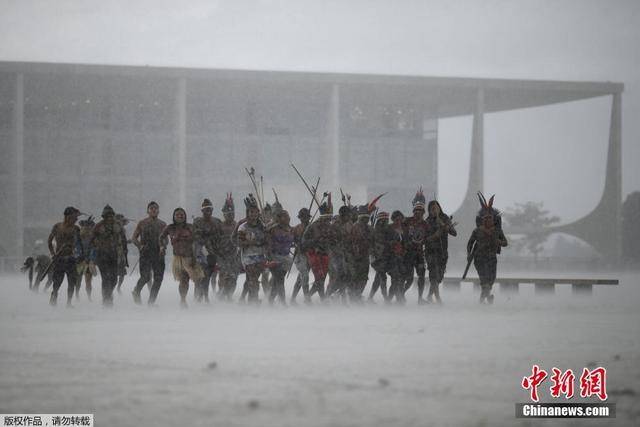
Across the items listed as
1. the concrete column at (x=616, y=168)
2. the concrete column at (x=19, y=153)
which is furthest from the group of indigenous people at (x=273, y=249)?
the concrete column at (x=616, y=168)

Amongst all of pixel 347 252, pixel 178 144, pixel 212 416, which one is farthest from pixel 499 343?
pixel 178 144

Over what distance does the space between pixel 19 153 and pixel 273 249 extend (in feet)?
126

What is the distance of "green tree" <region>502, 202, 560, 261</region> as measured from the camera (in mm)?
62531

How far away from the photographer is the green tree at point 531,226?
62.5 m

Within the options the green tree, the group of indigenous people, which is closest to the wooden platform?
the group of indigenous people

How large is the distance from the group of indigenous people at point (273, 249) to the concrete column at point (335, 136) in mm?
36657

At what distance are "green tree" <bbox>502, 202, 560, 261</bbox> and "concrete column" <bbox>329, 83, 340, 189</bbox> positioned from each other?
10.3 meters

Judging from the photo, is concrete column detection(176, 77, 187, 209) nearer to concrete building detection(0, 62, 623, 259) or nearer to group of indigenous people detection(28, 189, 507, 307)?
concrete building detection(0, 62, 623, 259)

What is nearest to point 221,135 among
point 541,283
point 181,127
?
point 181,127

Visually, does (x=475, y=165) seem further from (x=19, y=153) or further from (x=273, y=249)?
(x=273, y=249)

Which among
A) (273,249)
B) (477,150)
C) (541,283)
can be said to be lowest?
(541,283)

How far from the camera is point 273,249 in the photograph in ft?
60.4

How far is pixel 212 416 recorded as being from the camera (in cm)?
709

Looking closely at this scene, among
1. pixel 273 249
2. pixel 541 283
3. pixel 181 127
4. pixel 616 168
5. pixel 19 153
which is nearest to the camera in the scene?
pixel 273 249
